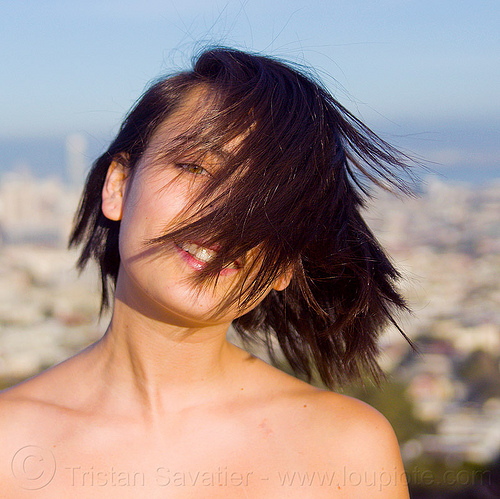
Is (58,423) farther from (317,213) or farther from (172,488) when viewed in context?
(317,213)

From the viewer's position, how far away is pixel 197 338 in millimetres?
1700

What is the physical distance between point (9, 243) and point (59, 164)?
16.5ft

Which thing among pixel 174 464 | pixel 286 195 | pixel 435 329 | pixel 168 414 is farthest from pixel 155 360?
pixel 435 329

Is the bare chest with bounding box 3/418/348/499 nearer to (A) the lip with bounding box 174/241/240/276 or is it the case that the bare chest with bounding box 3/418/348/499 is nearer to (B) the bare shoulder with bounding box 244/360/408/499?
(B) the bare shoulder with bounding box 244/360/408/499

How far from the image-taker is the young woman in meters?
1.47

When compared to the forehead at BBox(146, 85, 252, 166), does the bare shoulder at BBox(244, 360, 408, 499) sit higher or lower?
lower

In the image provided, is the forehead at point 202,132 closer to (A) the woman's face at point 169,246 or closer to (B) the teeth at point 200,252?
(A) the woman's face at point 169,246

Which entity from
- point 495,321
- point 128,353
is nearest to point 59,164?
point 495,321

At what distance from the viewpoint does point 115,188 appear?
1.72 meters

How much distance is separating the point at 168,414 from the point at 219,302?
0.43m

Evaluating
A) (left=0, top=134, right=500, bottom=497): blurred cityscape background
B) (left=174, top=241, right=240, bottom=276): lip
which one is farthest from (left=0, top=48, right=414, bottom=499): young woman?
(left=0, top=134, right=500, bottom=497): blurred cityscape background

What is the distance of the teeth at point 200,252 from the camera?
1489 millimetres

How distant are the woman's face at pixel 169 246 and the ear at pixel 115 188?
0.29 feet

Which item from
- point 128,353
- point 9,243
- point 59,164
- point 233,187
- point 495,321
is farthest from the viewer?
point 59,164
